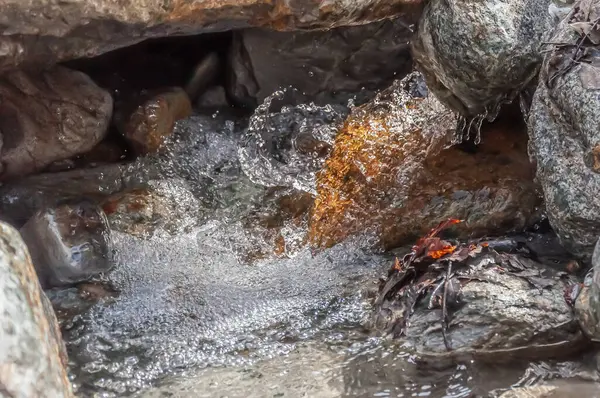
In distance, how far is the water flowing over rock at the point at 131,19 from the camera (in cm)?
288

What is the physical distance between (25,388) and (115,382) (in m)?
1.11

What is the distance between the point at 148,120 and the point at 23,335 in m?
2.83

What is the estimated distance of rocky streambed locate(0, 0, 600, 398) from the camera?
289 cm

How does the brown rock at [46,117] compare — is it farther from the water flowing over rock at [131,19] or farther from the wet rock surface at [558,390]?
the wet rock surface at [558,390]

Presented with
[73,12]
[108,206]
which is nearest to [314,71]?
[108,206]

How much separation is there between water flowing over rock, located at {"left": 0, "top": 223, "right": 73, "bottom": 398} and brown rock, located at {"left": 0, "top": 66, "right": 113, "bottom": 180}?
205 cm

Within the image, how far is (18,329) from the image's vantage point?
6.06 ft

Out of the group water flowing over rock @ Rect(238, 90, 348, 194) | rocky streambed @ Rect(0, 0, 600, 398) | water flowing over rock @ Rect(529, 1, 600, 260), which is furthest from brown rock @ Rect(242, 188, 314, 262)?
water flowing over rock @ Rect(529, 1, 600, 260)

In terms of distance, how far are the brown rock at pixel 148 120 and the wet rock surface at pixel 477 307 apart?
2092 millimetres

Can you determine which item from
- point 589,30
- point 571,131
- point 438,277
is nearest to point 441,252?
point 438,277

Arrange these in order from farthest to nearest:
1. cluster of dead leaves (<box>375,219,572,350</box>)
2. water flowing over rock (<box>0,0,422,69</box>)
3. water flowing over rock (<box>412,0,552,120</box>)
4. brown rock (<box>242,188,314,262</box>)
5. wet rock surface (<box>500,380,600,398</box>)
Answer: brown rock (<box>242,188,314,262</box>), water flowing over rock (<box>412,0,552,120</box>), cluster of dead leaves (<box>375,219,572,350</box>), water flowing over rock (<box>0,0,422,69</box>), wet rock surface (<box>500,380,600,398</box>)

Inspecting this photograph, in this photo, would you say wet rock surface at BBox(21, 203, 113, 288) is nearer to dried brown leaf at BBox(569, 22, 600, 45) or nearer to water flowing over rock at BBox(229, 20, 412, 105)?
water flowing over rock at BBox(229, 20, 412, 105)

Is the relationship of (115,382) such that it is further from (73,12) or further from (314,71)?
(314,71)

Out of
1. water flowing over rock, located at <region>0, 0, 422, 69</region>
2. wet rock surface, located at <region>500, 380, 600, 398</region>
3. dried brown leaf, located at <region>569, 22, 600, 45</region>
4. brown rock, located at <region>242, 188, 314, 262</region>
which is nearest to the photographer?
wet rock surface, located at <region>500, 380, 600, 398</region>
